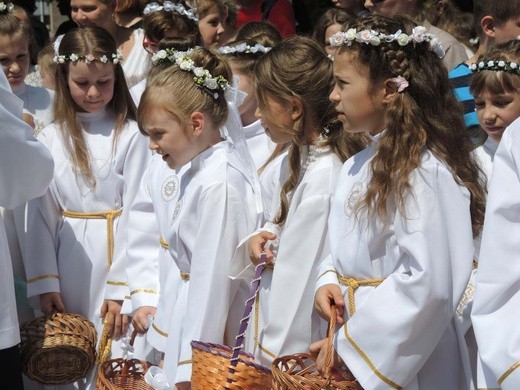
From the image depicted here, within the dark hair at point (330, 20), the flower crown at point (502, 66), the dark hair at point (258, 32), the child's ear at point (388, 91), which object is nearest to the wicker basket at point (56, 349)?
the dark hair at point (258, 32)

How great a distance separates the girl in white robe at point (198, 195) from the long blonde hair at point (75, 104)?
89 centimetres

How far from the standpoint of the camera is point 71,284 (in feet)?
20.1

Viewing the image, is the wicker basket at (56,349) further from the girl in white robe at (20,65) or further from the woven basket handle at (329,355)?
the woven basket handle at (329,355)

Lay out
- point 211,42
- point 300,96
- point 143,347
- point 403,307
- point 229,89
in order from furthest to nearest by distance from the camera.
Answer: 1. point 211,42
2. point 143,347
3. point 229,89
4. point 300,96
5. point 403,307

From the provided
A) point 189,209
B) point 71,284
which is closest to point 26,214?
point 71,284

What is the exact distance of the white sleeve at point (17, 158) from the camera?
458cm

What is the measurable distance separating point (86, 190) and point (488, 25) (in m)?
2.35

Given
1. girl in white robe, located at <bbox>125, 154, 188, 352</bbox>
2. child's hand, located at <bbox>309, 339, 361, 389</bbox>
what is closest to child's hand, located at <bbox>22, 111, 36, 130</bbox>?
girl in white robe, located at <bbox>125, 154, 188, 352</bbox>

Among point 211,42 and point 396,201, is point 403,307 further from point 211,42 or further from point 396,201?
point 211,42

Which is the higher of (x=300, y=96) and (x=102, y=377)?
(x=300, y=96)

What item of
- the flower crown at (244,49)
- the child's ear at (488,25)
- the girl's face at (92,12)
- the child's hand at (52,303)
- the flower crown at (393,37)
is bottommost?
the child's hand at (52,303)

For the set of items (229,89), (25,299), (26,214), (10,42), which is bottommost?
(25,299)

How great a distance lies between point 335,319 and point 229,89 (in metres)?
1.55

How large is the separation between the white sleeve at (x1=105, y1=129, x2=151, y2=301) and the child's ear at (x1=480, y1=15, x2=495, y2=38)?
1948 millimetres
